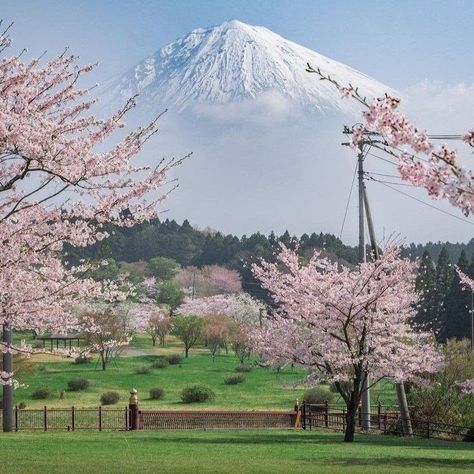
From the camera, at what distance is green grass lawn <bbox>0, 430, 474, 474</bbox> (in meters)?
18.2

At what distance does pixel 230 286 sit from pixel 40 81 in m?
136

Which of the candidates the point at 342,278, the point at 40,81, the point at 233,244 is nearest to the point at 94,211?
the point at 40,81

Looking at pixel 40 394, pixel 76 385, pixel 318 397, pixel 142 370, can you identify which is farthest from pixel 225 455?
pixel 142 370

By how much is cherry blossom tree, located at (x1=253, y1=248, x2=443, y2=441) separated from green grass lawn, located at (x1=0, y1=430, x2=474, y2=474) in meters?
2.17

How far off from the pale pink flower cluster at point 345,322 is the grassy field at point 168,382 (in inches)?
717

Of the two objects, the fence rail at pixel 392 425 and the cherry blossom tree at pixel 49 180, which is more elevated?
the cherry blossom tree at pixel 49 180

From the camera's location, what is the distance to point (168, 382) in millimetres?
67688

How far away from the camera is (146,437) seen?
92.5 ft

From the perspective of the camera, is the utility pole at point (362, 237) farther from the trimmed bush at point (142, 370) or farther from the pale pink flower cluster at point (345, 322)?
the trimmed bush at point (142, 370)

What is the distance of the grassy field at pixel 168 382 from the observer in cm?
5638

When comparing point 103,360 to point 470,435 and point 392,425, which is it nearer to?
point 392,425

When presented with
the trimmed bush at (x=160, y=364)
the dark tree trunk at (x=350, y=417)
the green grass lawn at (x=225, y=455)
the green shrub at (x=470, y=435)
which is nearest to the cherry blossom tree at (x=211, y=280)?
the trimmed bush at (x=160, y=364)

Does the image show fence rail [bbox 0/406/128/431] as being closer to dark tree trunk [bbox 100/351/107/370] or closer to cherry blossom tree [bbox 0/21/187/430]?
cherry blossom tree [bbox 0/21/187/430]

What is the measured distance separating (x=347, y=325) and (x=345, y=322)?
0.24 m
